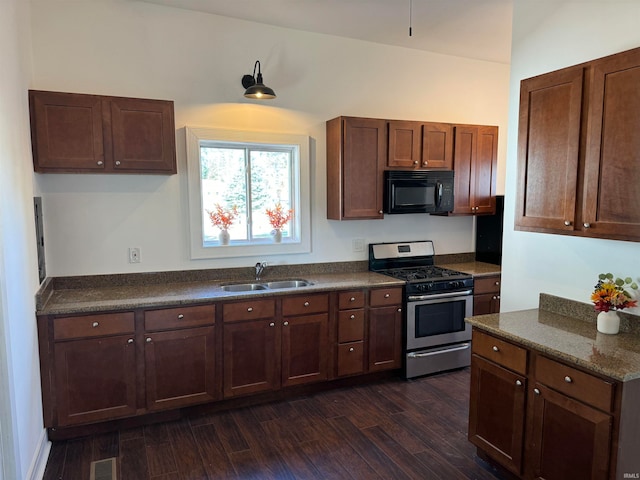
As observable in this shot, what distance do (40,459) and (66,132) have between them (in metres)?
2.03

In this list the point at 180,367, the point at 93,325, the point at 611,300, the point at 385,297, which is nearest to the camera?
the point at 611,300

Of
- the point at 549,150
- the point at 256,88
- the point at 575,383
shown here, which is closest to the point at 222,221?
the point at 256,88

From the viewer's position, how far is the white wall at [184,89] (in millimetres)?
3100

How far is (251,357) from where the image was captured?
3236 millimetres

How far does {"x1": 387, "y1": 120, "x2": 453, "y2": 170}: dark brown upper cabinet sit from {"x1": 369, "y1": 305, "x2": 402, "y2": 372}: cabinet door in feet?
4.31

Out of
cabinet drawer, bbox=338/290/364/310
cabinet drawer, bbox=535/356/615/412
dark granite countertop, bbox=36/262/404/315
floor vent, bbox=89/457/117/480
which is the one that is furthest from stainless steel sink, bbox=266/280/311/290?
cabinet drawer, bbox=535/356/615/412

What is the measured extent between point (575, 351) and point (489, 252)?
2679mm

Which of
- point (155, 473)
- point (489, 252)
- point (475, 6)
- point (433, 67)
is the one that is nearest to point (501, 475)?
point (155, 473)

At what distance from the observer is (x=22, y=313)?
7.59 feet

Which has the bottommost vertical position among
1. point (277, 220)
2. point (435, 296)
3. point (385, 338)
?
point (385, 338)

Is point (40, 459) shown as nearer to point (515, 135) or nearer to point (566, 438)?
point (566, 438)

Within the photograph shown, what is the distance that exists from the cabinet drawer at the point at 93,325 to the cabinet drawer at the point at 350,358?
1.63 metres

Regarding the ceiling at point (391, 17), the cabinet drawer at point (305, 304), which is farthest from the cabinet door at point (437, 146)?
the cabinet drawer at point (305, 304)

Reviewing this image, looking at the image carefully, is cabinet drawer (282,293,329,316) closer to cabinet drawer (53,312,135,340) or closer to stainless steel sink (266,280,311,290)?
stainless steel sink (266,280,311,290)
